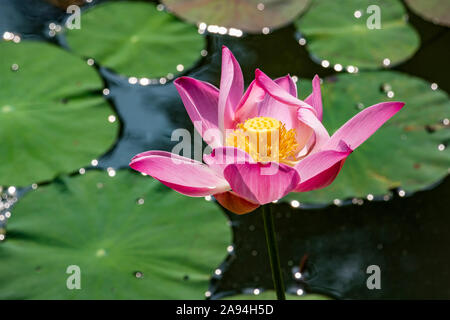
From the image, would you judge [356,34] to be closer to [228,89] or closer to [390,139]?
[390,139]

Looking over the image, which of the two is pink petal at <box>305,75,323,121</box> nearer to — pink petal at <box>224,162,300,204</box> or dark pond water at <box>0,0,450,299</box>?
pink petal at <box>224,162,300,204</box>

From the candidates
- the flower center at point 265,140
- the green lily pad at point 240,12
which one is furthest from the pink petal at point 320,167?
the green lily pad at point 240,12

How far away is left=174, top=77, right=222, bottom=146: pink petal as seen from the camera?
107 cm

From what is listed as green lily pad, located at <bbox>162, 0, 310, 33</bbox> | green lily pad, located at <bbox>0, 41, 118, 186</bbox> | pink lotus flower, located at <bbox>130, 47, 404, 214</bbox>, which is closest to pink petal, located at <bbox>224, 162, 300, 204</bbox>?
pink lotus flower, located at <bbox>130, 47, 404, 214</bbox>

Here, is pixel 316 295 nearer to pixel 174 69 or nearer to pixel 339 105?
pixel 339 105

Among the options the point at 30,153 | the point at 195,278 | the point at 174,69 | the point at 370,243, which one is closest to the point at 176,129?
the point at 174,69

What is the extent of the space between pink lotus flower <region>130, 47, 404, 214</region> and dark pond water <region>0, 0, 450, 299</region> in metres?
0.66

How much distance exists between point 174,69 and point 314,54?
0.60 metres

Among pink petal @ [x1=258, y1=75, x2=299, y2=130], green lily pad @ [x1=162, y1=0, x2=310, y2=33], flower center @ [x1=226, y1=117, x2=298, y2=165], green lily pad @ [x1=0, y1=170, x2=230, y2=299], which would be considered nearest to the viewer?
flower center @ [x1=226, y1=117, x2=298, y2=165]

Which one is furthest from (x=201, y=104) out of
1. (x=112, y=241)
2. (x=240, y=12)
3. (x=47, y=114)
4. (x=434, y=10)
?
(x=434, y=10)

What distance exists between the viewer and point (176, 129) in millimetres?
2035

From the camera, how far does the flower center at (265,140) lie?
1020 mm

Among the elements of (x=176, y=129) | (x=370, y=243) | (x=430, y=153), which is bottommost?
(x=370, y=243)

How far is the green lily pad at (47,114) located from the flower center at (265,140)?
91 centimetres
